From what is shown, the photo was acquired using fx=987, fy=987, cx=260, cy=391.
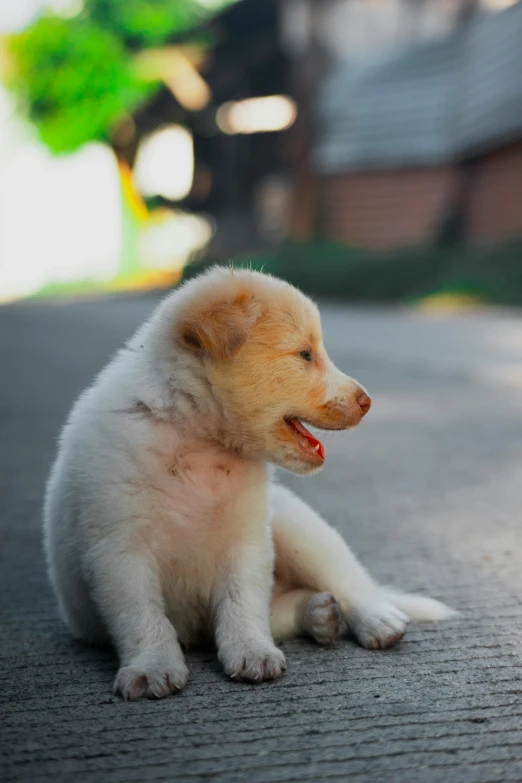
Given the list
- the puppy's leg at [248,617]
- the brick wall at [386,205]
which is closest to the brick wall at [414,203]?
the brick wall at [386,205]

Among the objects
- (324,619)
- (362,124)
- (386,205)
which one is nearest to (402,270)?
(386,205)

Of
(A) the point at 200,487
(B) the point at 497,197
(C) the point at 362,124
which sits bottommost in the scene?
(B) the point at 497,197

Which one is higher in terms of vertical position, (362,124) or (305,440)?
(305,440)

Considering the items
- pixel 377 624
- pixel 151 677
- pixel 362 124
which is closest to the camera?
pixel 151 677

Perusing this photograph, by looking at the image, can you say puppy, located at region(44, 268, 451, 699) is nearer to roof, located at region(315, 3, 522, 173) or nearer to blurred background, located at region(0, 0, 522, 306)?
blurred background, located at region(0, 0, 522, 306)

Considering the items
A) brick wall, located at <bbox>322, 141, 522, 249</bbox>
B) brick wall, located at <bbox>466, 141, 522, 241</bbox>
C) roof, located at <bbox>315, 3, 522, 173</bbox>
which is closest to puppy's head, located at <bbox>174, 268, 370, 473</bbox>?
brick wall, located at <bbox>466, 141, 522, 241</bbox>

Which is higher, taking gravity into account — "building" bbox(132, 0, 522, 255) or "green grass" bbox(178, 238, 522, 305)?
"building" bbox(132, 0, 522, 255)

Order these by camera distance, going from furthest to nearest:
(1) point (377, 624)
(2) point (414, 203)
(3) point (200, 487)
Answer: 1. (2) point (414, 203)
2. (1) point (377, 624)
3. (3) point (200, 487)

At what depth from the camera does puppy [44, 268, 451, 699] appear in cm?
240

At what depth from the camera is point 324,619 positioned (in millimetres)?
2623

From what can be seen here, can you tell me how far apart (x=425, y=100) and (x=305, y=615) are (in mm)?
23293

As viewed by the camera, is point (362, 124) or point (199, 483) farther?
point (362, 124)

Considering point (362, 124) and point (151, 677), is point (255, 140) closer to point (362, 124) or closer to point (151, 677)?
point (362, 124)

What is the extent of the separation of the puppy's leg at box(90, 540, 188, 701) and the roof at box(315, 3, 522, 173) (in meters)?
19.2
